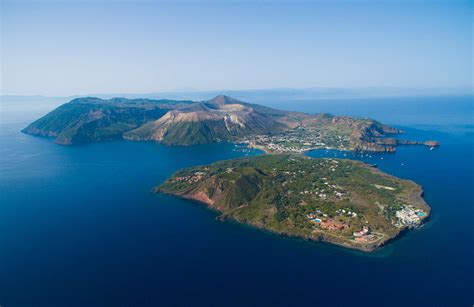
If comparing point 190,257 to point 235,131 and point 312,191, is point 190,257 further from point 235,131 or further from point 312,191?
point 235,131

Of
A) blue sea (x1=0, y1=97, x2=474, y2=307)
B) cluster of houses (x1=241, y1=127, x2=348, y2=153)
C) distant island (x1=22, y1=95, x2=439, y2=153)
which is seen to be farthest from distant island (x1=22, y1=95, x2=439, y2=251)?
blue sea (x1=0, y1=97, x2=474, y2=307)

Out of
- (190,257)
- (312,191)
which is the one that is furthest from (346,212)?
(190,257)

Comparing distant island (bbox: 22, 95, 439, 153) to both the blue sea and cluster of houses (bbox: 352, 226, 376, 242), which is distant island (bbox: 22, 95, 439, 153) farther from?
cluster of houses (bbox: 352, 226, 376, 242)

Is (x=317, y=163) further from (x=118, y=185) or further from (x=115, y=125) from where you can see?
(x=115, y=125)

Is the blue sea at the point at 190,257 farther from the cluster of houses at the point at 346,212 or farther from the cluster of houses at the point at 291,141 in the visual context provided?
the cluster of houses at the point at 291,141

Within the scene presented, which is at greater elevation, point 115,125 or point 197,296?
point 115,125

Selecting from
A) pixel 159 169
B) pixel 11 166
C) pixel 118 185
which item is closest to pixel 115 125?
pixel 11 166

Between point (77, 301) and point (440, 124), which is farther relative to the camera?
point (440, 124)

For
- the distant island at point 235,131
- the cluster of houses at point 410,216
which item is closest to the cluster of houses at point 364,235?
the cluster of houses at point 410,216
